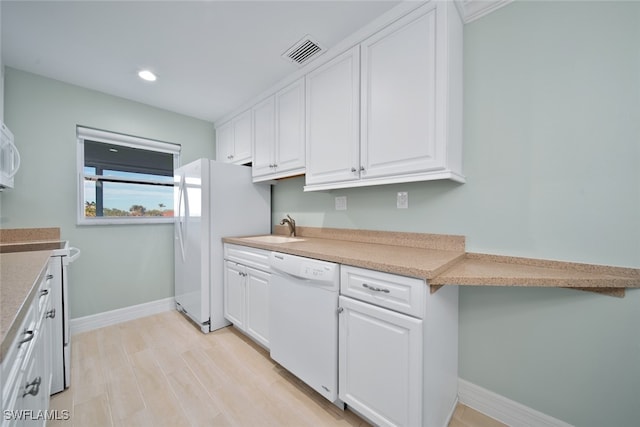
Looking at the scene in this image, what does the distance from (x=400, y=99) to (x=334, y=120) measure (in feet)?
1.68

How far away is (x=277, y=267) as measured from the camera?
1722 millimetres

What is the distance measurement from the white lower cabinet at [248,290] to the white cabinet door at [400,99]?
3.65 feet

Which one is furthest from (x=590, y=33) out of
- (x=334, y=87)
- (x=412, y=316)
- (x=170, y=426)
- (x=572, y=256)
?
(x=170, y=426)

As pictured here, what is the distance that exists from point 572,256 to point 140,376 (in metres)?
2.76

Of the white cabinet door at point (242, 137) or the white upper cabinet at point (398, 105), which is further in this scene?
the white cabinet door at point (242, 137)

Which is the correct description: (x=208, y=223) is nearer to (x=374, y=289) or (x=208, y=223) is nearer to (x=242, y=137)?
(x=242, y=137)

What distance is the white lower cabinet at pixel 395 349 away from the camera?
3.62ft

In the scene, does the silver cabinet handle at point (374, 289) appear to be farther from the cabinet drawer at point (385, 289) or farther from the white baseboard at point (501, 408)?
the white baseboard at point (501, 408)

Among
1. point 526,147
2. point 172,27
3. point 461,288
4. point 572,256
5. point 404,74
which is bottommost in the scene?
point 461,288

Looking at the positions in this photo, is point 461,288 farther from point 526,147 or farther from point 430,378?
point 526,147


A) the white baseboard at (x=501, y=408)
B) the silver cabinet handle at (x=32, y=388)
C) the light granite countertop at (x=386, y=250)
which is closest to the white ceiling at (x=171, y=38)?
the light granite countertop at (x=386, y=250)

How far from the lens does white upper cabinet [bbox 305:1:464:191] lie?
A: 1.38 m

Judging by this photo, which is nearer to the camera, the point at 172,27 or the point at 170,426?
the point at 170,426

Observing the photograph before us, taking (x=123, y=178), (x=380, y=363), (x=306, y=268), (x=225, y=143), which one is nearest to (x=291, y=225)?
(x=306, y=268)
